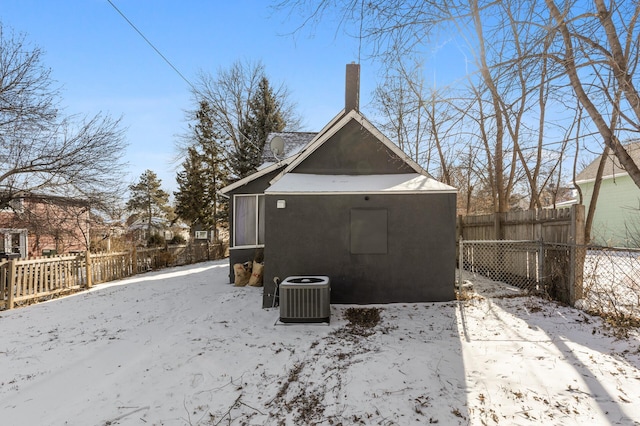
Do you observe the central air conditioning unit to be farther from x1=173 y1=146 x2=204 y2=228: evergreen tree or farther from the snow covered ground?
x1=173 y1=146 x2=204 y2=228: evergreen tree

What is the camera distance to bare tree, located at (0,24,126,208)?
33.3 feet

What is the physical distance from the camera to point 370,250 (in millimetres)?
7203

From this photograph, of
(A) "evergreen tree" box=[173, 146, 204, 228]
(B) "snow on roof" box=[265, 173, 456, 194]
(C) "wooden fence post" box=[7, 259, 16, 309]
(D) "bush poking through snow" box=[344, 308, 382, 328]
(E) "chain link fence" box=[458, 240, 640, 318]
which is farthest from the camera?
(A) "evergreen tree" box=[173, 146, 204, 228]

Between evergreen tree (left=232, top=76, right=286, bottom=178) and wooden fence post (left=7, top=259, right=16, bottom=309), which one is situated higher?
evergreen tree (left=232, top=76, right=286, bottom=178)

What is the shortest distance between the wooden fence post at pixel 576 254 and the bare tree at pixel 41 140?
14120 millimetres

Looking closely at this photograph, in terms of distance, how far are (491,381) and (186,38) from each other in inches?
434

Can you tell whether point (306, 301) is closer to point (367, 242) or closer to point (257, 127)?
point (367, 242)

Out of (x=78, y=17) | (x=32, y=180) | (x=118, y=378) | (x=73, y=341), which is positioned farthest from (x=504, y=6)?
(x=32, y=180)

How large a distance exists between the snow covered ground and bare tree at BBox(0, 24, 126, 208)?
5.91 metres

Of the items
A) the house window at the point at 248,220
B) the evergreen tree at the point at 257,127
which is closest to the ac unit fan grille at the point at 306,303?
the house window at the point at 248,220

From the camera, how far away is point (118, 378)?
4195 millimetres

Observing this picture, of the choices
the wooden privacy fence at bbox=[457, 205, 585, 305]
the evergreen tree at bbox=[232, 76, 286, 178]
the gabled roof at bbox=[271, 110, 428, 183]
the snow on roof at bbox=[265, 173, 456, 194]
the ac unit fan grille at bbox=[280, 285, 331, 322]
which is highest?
the evergreen tree at bbox=[232, 76, 286, 178]

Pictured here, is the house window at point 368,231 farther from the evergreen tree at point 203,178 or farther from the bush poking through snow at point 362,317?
the evergreen tree at point 203,178

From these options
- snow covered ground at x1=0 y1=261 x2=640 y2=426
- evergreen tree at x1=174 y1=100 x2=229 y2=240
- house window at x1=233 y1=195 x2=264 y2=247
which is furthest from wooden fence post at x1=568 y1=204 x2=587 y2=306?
evergreen tree at x1=174 y1=100 x2=229 y2=240
